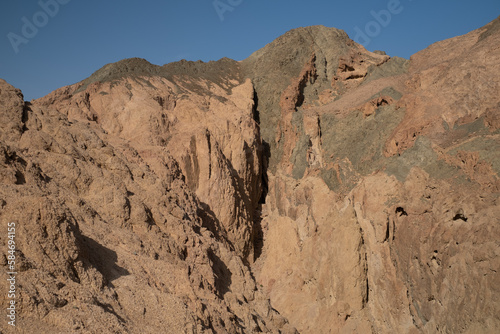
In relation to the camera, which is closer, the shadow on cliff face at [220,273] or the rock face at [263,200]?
the rock face at [263,200]

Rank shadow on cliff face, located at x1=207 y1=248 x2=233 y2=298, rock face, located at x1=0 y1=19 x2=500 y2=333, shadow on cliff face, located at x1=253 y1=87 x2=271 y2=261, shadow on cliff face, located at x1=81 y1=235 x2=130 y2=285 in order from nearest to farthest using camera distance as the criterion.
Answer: rock face, located at x1=0 y1=19 x2=500 y2=333
shadow on cliff face, located at x1=81 y1=235 x2=130 y2=285
shadow on cliff face, located at x1=207 y1=248 x2=233 y2=298
shadow on cliff face, located at x1=253 y1=87 x2=271 y2=261

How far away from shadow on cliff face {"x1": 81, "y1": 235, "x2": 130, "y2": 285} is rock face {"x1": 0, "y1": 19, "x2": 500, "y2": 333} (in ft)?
0.19

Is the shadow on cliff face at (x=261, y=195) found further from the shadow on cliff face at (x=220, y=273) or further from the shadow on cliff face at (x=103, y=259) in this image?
the shadow on cliff face at (x=103, y=259)

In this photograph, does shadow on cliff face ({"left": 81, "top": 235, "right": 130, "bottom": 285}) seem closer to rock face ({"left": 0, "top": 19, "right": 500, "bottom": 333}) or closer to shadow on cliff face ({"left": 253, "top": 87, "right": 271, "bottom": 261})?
rock face ({"left": 0, "top": 19, "right": 500, "bottom": 333})

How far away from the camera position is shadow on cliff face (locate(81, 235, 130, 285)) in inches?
439

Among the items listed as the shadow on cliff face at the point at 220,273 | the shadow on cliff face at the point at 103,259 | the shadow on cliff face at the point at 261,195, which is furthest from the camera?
the shadow on cliff face at the point at 261,195

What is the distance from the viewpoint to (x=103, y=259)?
38.3 feet

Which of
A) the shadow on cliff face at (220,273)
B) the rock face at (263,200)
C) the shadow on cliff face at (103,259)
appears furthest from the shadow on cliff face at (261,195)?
the shadow on cliff face at (103,259)

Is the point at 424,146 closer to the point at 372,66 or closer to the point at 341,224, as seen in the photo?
the point at 341,224

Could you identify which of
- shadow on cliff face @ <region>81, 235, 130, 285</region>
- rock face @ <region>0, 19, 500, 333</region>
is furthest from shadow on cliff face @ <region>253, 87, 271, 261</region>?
shadow on cliff face @ <region>81, 235, 130, 285</region>

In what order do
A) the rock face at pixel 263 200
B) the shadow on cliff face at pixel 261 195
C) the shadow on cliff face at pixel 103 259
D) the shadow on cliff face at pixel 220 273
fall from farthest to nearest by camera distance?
the shadow on cliff face at pixel 261 195 < the shadow on cliff face at pixel 220 273 < the shadow on cliff face at pixel 103 259 < the rock face at pixel 263 200

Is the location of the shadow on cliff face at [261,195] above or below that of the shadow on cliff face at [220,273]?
above

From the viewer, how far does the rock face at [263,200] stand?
431 inches

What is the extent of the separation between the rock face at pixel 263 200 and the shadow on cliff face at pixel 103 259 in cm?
6
